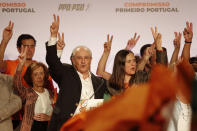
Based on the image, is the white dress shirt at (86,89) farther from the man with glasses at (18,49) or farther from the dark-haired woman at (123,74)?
the man with glasses at (18,49)

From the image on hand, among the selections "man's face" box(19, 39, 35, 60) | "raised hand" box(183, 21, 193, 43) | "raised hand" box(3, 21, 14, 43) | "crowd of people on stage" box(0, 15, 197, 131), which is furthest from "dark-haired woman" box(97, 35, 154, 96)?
"raised hand" box(3, 21, 14, 43)

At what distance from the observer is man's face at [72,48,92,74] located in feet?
11.2

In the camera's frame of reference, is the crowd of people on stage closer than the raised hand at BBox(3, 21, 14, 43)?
Yes

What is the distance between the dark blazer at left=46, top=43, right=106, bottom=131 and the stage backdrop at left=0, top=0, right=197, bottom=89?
1.26m

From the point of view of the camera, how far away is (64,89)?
3287 millimetres

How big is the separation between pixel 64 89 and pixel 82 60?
0.34 meters

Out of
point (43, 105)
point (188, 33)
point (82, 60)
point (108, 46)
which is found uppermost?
point (188, 33)

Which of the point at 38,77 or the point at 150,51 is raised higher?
the point at 150,51

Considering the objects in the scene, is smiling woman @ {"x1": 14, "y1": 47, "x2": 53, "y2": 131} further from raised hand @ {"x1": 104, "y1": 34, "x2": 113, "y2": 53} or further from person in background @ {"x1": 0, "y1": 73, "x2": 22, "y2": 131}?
raised hand @ {"x1": 104, "y1": 34, "x2": 113, "y2": 53}

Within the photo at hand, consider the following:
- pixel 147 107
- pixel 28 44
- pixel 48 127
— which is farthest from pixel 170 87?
pixel 28 44

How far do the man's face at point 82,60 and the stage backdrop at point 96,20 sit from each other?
110cm

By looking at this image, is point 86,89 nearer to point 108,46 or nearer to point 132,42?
point 108,46

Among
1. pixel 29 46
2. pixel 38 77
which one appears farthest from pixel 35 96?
pixel 29 46

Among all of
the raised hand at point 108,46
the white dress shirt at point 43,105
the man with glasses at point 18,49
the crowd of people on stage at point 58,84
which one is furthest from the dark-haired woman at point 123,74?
the raised hand at point 108,46
